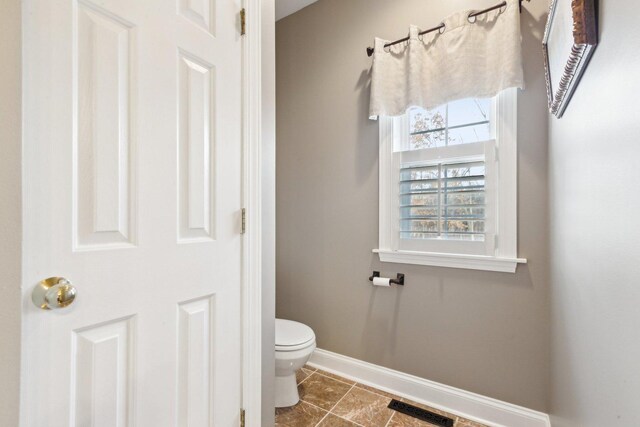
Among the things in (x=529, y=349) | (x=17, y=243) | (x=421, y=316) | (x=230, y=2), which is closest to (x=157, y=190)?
(x=17, y=243)

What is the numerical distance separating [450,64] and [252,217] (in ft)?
4.78

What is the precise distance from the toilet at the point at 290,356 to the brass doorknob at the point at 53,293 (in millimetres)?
1200

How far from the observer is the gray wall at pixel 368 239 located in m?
1.58

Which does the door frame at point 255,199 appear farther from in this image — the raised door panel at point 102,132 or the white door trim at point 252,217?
the raised door panel at point 102,132

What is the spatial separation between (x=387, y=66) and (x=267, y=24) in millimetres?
936

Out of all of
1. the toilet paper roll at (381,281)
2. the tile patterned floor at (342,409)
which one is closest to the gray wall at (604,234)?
the tile patterned floor at (342,409)

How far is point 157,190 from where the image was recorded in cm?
90

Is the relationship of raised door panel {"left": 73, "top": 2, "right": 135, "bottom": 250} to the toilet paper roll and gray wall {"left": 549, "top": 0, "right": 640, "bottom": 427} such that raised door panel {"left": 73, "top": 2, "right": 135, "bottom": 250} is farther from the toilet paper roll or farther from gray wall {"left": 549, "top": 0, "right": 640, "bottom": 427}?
the toilet paper roll

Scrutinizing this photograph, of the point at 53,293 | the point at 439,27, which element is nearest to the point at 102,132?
the point at 53,293

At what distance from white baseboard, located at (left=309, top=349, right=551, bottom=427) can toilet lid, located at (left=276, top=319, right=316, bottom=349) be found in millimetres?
472

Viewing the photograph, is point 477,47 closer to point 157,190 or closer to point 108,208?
point 157,190

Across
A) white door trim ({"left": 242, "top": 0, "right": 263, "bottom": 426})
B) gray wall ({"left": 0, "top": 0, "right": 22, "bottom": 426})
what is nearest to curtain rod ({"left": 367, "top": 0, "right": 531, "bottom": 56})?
white door trim ({"left": 242, "top": 0, "right": 263, "bottom": 426})

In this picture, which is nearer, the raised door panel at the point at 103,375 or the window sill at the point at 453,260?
the raised door panel at the point at 103,375

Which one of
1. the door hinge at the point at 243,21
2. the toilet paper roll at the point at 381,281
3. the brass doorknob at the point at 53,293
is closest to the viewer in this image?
the brass doorknob at the point at 53,293
